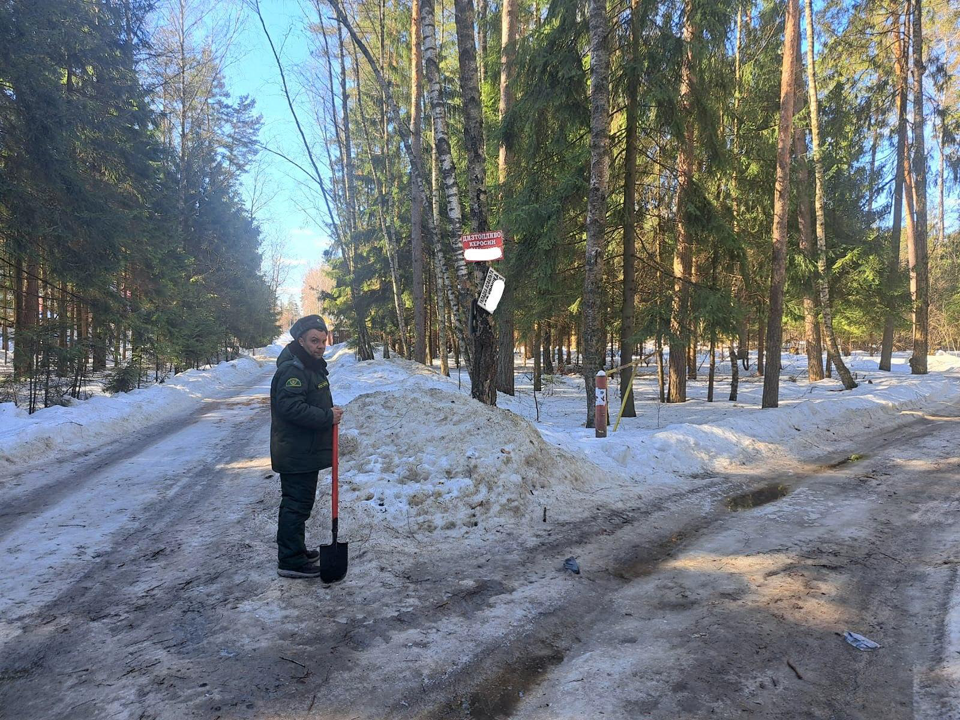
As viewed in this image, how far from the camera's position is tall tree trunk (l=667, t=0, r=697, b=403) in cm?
1055

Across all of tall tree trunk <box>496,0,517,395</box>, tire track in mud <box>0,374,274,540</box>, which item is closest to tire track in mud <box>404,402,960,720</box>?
tire track in mud <box>0,374,274,540</box>

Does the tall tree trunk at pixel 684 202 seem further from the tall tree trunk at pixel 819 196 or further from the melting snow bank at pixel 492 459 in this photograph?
the tall tree trunk at pixel 819 196

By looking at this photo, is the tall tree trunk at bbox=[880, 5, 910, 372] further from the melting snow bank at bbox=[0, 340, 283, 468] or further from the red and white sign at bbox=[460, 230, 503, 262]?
the melting snow bank at bbox=[0, 340, 283, 468]

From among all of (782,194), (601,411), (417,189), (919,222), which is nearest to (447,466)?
(601,411)

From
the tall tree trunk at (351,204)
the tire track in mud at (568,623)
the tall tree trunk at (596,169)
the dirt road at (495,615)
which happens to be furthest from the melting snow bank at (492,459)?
the tall tree trunk at (351,204)

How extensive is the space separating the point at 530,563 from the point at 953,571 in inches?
126

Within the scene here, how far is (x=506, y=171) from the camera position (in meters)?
12.9

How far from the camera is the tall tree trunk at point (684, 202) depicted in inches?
415

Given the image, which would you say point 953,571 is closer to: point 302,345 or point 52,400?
point 302,345

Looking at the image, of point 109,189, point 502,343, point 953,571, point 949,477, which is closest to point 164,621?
point 953,571

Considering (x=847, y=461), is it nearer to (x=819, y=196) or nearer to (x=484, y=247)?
(x=484, y=247)

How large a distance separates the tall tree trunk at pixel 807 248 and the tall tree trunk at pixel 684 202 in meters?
3.83

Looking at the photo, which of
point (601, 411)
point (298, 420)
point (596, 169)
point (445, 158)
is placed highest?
point (596, 169)

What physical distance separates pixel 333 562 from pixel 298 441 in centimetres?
94
